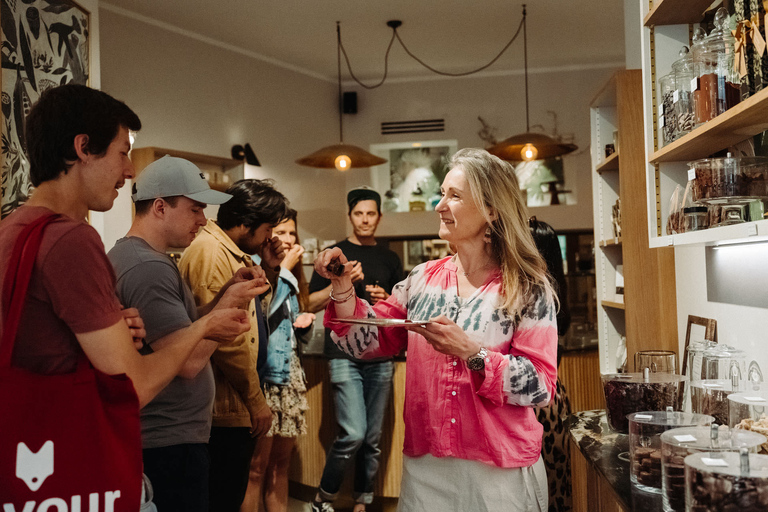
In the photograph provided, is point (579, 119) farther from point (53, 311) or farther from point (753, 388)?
point (53, 311)

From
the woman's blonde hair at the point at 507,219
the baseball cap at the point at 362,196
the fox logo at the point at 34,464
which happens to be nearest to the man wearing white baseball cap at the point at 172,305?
the fox logo at the point at 34,464

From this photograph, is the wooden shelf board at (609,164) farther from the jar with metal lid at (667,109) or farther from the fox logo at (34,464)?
the fox logo at (34,464)

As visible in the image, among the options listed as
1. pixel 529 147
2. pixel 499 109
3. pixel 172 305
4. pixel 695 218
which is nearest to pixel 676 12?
pixel 695 218

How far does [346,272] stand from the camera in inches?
73.9

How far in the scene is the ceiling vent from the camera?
7.05 meters

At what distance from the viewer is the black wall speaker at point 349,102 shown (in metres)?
7.16

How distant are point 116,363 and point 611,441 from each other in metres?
1.50

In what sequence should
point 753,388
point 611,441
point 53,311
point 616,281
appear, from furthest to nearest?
point 616,281, point 611,441, point 753,388, point 53,311

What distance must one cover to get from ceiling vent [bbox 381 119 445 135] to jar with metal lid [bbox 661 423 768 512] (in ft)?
19.3

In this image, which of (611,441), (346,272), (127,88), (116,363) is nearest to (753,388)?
(611,441)

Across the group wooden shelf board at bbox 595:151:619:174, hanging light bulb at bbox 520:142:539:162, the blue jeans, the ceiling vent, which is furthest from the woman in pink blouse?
the ceiling vent

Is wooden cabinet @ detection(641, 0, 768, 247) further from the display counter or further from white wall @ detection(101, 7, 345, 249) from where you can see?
white wall @ detection(101, 7, 345, 249)

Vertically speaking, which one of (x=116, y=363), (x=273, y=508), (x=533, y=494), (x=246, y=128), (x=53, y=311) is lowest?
(x=273, y=508)

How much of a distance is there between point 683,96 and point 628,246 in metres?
1.24
